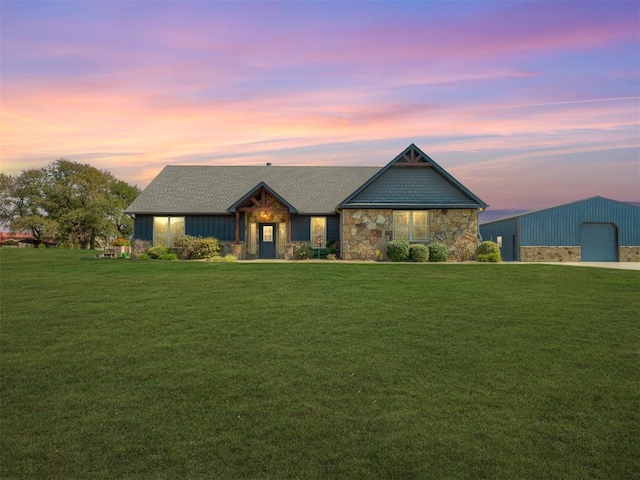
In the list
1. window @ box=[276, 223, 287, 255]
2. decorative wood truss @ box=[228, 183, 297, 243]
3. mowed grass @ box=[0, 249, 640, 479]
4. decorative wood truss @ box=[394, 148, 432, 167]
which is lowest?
mowed grass @ box=[0, 249, 640, 479]

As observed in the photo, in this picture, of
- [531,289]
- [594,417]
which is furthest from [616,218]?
[594,417]

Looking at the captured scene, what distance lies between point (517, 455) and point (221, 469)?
3.42 metres

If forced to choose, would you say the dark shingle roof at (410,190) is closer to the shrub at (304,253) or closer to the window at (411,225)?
the window at (411,225)

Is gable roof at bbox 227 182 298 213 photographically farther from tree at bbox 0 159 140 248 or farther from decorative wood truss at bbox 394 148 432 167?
tree at bbox 0 159 140 248

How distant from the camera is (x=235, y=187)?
33.0 meters

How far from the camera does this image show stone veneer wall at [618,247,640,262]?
3144cm

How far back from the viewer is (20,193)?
2231 inches

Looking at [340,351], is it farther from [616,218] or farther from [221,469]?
[616,218]

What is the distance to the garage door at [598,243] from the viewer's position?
31.4m

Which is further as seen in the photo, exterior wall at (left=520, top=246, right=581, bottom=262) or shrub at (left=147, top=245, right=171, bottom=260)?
exterior wall at (left=520, top=246, right=581, bottom=262)

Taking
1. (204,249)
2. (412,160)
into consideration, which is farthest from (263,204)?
(412,160)

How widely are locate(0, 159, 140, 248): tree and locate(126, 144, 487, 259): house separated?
25.7 metres

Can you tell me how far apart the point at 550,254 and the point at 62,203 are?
1996 inches

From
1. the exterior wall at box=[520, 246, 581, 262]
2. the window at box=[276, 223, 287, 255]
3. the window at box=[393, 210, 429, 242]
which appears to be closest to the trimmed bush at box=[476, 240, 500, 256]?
the window at box=[393, 210, 429, 242]
